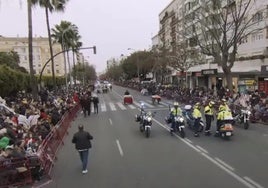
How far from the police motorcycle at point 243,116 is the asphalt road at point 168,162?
2.24 ft

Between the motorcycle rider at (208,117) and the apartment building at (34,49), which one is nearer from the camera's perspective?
the motorcycle rider at (208,117)

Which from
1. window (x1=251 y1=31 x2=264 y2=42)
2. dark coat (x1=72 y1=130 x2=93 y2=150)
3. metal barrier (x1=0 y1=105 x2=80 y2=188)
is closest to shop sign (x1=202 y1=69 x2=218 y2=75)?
window (x1=251 y1=31 x2=264 y2=42)

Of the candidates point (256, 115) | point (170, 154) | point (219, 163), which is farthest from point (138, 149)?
point (256, 115)

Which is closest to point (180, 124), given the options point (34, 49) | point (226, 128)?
point (226, 128)

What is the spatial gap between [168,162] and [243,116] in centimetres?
982

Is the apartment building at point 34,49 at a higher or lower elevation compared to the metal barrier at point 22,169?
higher

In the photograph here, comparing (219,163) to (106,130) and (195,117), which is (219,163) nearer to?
(195,117)

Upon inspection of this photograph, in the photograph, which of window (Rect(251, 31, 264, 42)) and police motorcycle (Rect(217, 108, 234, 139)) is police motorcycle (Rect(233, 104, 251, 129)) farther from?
window (Rect(251, 31, 264, 42))

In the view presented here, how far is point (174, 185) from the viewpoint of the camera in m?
11.2

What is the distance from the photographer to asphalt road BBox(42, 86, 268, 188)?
38.3ft

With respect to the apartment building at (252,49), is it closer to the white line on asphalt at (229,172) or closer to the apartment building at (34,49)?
the white line on asphalt at (229,172)

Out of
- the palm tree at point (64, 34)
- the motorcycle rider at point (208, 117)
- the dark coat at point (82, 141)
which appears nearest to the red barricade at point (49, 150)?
the dark coat at point (82, 141)

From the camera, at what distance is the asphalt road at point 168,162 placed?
1166cm

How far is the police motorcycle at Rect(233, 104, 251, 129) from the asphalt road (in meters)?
0.68
